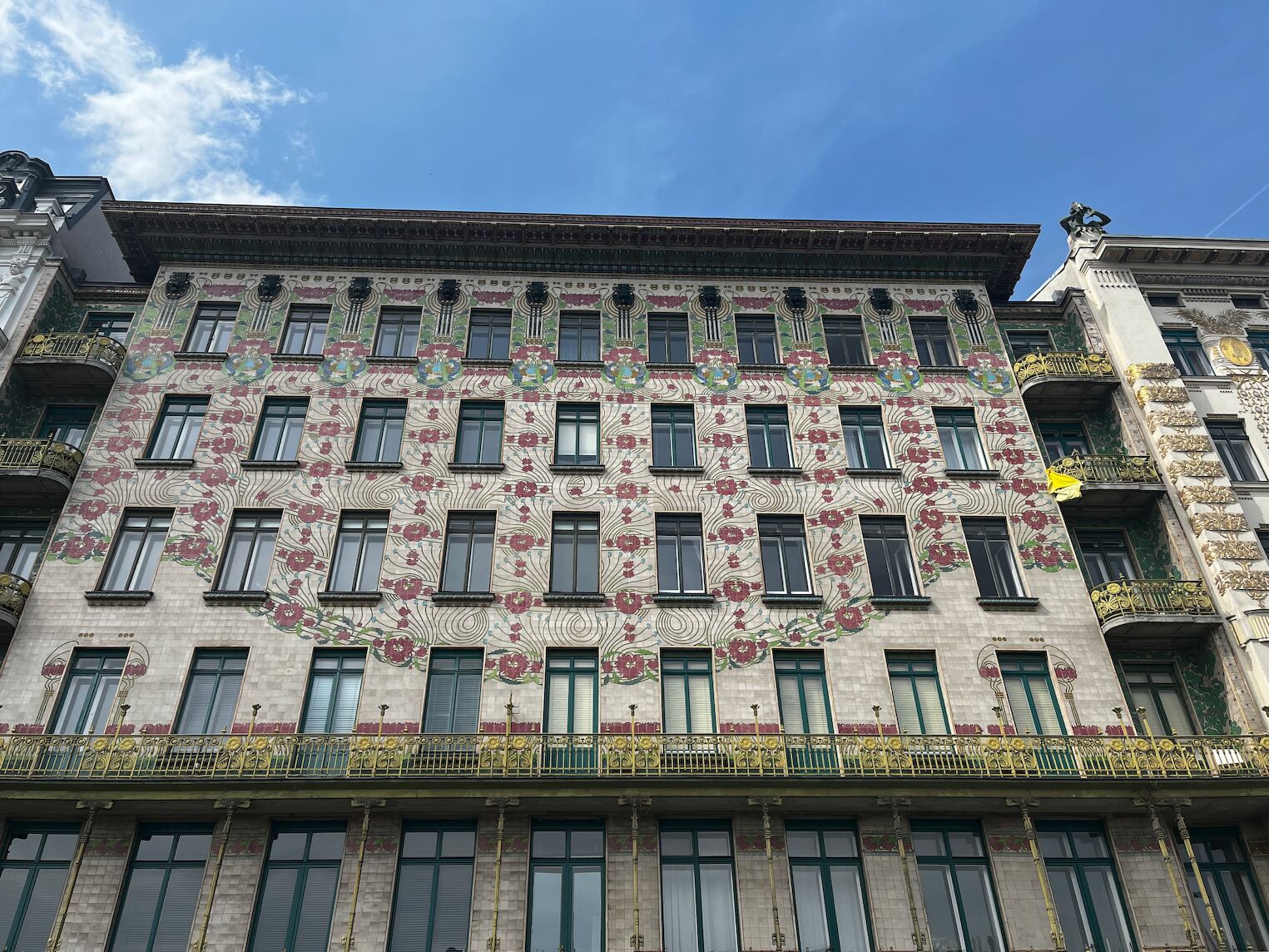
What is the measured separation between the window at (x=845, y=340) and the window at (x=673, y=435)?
4.90 meters

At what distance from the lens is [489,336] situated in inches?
1101

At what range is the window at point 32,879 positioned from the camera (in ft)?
58.9

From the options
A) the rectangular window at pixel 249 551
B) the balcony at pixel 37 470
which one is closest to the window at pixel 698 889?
the rectangular window at pixel 249 551

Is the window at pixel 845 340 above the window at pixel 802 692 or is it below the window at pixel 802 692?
above

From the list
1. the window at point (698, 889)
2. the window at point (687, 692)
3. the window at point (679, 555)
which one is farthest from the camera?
the window at point (679, 555)

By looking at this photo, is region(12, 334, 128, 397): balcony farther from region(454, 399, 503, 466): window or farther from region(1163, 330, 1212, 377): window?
region(1163, 330, 1212, 377): window

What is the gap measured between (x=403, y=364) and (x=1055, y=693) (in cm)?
1905

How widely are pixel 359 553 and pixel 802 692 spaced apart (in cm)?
1132

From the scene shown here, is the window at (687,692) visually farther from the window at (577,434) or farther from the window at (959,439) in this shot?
the window at (959,439)

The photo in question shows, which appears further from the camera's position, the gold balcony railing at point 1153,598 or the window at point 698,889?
the gold balcony railing at point 1153,598

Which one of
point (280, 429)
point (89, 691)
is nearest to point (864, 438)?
point (280, 429)

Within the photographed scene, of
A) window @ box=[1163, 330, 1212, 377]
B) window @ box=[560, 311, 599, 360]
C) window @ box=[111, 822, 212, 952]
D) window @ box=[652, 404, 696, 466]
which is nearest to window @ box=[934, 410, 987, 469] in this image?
window @ box=[1163, 330, 1212, 377]

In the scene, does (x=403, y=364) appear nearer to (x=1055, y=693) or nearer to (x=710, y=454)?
(x=710, y=454)

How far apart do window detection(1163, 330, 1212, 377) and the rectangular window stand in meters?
25.5
